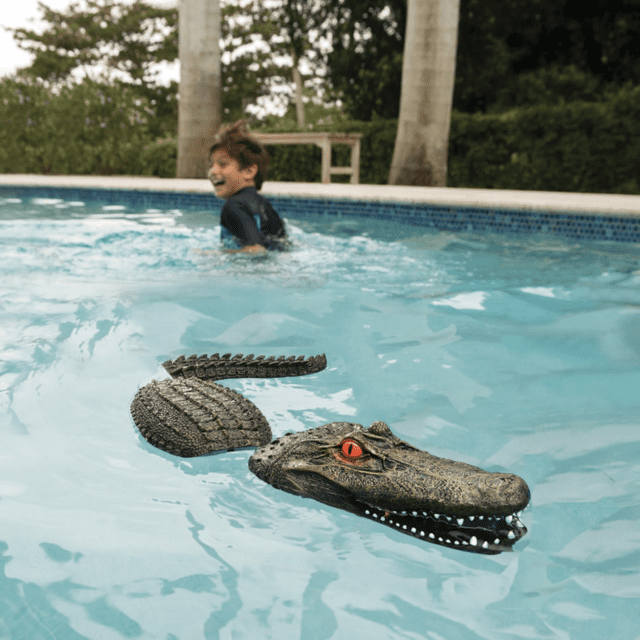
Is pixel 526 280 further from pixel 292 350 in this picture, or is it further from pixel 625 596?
pixel 625 596

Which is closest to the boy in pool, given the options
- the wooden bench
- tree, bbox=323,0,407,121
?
the wooden bench

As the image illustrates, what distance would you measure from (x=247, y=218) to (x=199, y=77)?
8341 millimetres

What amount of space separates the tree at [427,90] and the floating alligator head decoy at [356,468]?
9429 mm

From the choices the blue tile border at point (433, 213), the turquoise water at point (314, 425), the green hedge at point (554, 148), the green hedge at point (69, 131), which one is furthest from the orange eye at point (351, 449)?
the green hedge at point (69, 131)

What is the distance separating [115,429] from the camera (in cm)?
353

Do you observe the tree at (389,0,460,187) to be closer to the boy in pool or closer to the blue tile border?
the blue tile border

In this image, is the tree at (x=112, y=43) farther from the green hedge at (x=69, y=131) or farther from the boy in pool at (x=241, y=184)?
the boy in pool at (x=241, y=184)

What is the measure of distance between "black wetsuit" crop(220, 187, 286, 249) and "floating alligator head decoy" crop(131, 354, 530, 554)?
132 inches

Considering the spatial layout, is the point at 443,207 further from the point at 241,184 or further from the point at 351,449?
the point at 351,449

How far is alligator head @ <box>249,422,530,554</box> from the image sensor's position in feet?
7.14

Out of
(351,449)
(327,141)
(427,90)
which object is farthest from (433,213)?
(351,449)

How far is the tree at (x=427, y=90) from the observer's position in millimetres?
11555

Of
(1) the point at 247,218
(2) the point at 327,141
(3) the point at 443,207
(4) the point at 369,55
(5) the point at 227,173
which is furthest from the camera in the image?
(4) the point at 369,55

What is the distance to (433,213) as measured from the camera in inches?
371
